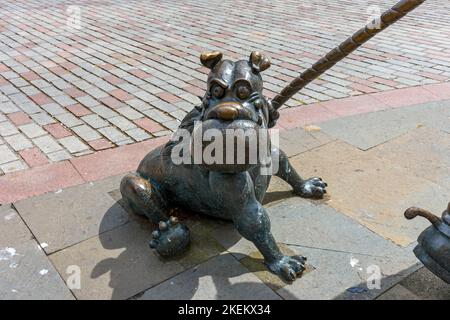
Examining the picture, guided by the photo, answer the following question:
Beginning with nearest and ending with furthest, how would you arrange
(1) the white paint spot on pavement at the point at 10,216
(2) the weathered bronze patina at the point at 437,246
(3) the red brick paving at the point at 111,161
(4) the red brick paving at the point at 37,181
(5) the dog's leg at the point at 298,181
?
(2) the weathered bronze patina at the point at 437,246, (1) the white paint spot on pavement at the point at 10,216, (5) the dog's leg at the point at 298,181, (4) the red brick paving at the point at 37,181, (3) the red brick paving at the point at 111,161

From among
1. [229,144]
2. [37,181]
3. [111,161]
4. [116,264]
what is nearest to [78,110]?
[111,161]

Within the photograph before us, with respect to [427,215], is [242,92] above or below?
above

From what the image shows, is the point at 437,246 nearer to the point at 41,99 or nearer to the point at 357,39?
the point at 357,39

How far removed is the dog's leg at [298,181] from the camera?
315 cm

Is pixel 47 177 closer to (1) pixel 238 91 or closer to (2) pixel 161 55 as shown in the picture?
(1) pixel 238 91

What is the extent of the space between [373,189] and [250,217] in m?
1.34

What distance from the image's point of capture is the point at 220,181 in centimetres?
237

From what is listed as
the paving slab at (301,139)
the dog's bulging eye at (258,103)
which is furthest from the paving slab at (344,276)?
the paving slab at (301,139)

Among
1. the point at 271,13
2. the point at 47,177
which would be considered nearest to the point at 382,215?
the point at 47,177

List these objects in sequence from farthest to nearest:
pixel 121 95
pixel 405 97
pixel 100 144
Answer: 1. pixel 121 95
2. pixel 405 97
3. pixel 100 144

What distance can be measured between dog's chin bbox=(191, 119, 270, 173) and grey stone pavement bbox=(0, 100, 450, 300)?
684 mm

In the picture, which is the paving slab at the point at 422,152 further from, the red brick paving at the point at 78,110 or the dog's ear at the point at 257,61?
the red brick paving at the point at 78,110

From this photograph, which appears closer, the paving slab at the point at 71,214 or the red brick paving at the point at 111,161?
the paving slab at the point at 71,214

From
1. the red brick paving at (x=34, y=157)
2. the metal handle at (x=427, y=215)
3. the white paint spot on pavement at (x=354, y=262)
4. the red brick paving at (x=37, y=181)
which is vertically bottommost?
the red brick paving at (x=34, y=157)
